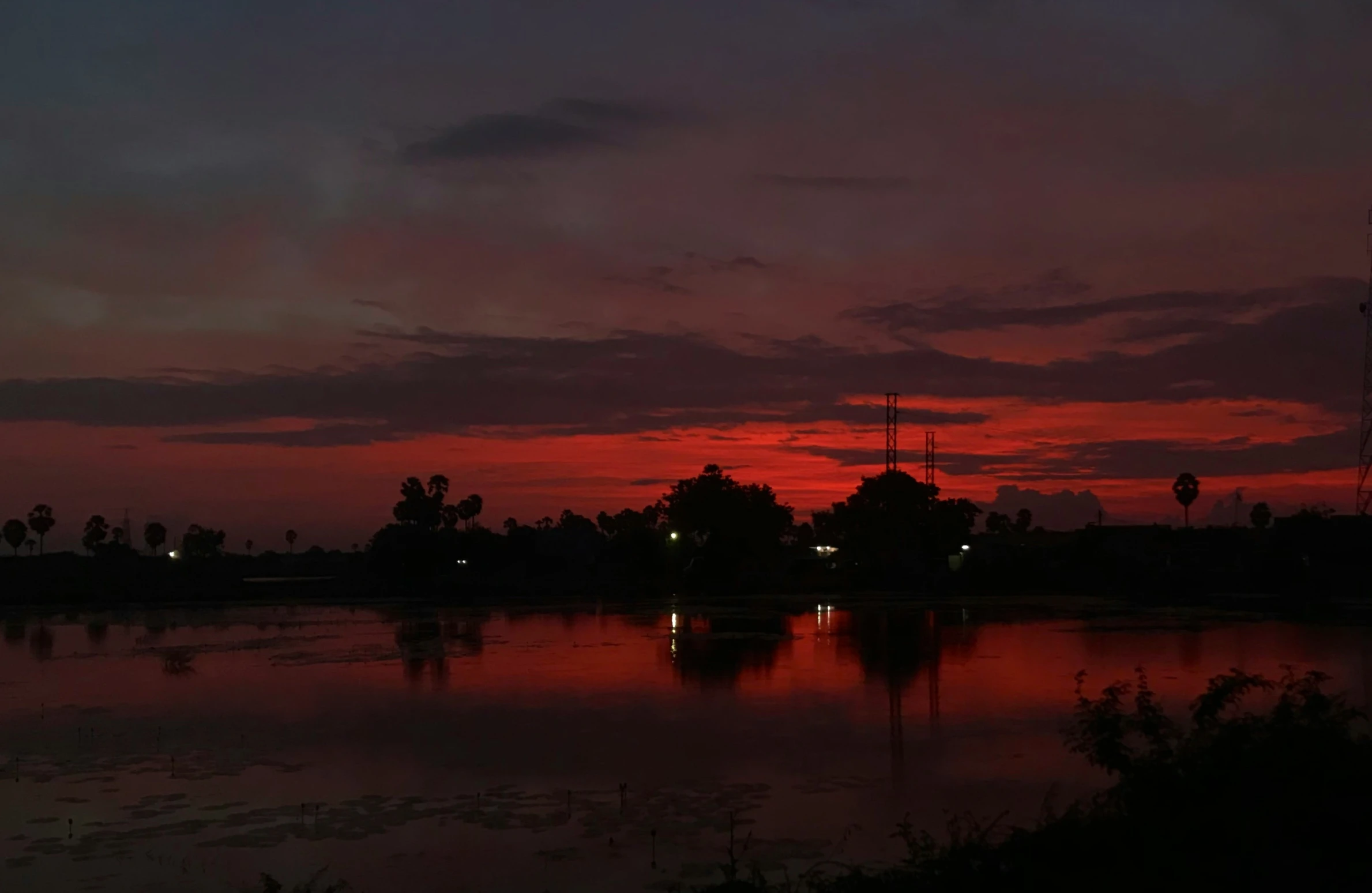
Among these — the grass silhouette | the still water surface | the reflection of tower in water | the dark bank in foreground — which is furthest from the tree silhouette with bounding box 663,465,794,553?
the grass silhouette

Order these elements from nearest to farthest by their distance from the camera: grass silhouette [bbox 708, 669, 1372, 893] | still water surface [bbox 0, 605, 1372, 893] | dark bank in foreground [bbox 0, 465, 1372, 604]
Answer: grass silhouette [bbox 708, 669, 1372, 893] < still water surface [bbox 0, 605, 1372, 893] < dark bank in foreground [bbox 0, 465, 1372, 604]

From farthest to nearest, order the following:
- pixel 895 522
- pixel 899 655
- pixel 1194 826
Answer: pixel 895 522 → pixel 899 655 → pixel 1194 826

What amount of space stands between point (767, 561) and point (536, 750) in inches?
3969

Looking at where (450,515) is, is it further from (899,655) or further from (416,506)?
(899,655)

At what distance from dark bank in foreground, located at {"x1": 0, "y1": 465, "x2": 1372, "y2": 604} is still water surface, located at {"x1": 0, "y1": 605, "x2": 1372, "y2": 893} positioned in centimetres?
4197

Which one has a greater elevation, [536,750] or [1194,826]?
[1194,826]

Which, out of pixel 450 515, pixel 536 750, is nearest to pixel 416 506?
pixel 450 515

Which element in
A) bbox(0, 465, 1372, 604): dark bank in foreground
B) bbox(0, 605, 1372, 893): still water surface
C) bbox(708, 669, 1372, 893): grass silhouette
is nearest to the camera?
bbox(708, 669, 1372, 893): grass silhouette

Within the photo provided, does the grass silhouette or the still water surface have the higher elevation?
the grass silhouette

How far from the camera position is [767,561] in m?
123

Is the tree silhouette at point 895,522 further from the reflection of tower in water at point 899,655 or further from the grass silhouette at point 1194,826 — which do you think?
the grass silhouette at point 1194,826

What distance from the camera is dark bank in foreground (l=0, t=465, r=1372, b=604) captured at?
85.4 metres

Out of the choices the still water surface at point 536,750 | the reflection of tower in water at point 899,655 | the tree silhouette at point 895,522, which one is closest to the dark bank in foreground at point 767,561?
the tree silhouette at point 895,522

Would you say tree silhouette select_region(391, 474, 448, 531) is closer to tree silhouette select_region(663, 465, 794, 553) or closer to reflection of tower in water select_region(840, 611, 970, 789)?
tree silhouette select_region(663, 465, 794, 553)
